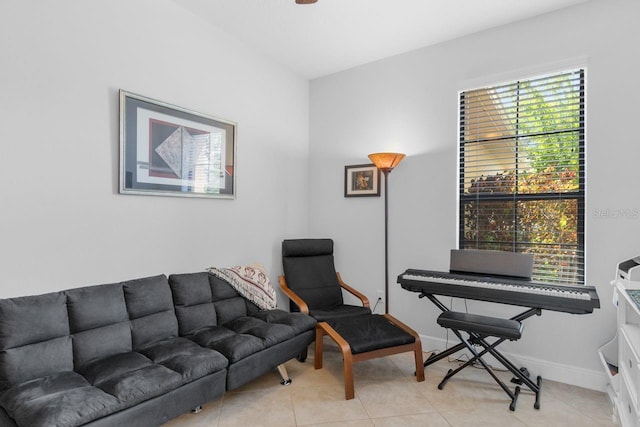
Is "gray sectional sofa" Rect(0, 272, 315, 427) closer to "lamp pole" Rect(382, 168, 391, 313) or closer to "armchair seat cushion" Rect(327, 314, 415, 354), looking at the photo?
"armchair seat cushion" Rect(327, 314, 415, 354)

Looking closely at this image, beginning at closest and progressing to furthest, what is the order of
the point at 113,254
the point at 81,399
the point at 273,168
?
the point at 81,399, the point at 113,254, the point at 273,168

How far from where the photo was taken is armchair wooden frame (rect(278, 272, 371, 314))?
3.25 metres

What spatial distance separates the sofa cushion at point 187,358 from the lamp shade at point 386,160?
2178 millimetres

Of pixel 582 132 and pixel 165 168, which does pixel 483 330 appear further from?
pixel 165 168

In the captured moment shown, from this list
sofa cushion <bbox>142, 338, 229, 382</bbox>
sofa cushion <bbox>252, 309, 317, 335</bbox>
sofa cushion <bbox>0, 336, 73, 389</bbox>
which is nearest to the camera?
sofa cushion <bbox>0, 336, 73, 389</bbox>

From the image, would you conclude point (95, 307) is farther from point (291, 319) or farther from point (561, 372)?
point (561, 372)

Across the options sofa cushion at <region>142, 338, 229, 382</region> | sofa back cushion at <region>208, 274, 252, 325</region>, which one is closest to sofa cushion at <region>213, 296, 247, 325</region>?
sofa back cushion at <region>208, 274, 252, 325</region>

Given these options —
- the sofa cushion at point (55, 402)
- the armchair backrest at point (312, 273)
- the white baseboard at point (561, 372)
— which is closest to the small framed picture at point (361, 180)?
the armchair backrest at point (312, 273)

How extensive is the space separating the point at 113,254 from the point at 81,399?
108 cm

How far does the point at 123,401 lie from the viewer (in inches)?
66.4

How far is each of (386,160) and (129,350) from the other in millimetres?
2548

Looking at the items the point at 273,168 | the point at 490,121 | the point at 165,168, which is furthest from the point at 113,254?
the point at 490,121

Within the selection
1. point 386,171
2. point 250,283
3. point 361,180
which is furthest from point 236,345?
point 361,180

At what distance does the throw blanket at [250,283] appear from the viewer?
3.00m
